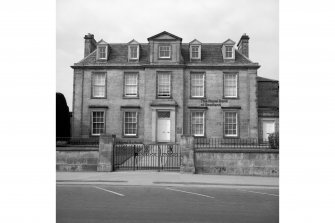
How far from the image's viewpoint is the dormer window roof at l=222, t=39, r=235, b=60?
70.2 ft

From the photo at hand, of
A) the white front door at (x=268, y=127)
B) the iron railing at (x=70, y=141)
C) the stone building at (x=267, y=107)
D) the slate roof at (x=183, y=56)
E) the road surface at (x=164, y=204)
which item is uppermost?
the slate roof at (x=183, y=56)

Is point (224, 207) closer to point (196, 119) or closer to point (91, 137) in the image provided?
point (196, 119)

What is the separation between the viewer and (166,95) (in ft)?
69.1

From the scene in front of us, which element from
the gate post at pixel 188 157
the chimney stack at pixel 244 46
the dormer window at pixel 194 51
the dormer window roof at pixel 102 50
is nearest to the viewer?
the gate post at pixel 188 157

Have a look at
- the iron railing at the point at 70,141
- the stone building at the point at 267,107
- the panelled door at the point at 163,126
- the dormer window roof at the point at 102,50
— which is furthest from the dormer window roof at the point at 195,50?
the iron railing at the point at 70,141

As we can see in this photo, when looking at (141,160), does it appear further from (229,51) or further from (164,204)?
(229,51)

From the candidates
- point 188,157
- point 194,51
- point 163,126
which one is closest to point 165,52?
point 194,51

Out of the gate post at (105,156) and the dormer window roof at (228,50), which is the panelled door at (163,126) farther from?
the gate post at (105,156)

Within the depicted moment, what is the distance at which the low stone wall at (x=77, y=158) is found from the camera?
461 inches

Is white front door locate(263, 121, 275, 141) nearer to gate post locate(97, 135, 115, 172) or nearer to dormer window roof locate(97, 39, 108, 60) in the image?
gate post locate(97, 135, 115, 172)

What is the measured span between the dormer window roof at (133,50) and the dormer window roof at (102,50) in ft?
6.43

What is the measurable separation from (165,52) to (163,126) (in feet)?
19.2

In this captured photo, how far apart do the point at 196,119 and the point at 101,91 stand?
7.99 metres
